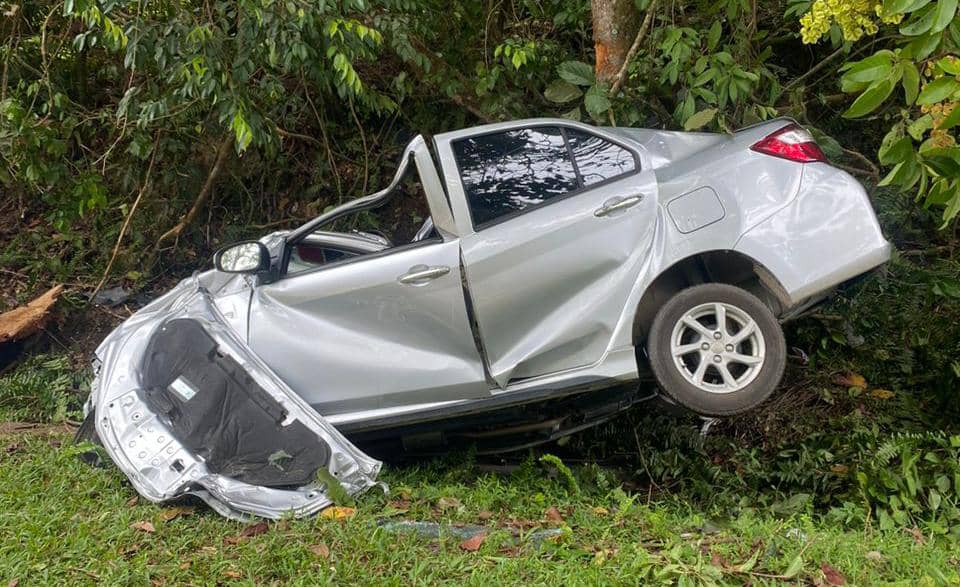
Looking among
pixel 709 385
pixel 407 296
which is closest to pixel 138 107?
pixel 407 296

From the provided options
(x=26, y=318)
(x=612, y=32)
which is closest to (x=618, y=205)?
(x=612, y=32)

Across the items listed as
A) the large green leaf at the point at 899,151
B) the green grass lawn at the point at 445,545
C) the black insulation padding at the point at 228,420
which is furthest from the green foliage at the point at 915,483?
the black insulation padding at the point at 228,420

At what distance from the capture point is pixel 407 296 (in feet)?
12.6

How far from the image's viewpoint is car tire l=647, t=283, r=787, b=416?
3.71 metres

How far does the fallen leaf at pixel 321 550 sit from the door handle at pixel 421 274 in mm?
1306

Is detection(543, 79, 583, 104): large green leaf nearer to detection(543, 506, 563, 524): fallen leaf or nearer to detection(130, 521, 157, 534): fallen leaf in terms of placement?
detection(543, 506, 563, 524): fallen leaf

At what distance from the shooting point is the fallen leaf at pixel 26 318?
6387mm

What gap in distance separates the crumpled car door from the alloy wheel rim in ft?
5.46

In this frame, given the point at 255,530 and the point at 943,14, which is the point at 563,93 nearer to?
the point at 943,14

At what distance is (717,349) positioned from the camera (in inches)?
148

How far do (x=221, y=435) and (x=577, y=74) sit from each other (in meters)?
3.41

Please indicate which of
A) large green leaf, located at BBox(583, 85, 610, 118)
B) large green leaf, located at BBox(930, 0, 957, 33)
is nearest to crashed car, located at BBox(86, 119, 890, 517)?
large green leaf, located at BBox(583, 85, 610, 118)

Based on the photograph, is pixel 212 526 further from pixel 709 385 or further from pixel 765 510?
pixel 765 510

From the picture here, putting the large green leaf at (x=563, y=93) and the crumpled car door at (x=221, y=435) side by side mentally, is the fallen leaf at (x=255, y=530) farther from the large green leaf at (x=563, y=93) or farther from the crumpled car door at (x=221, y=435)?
the large green leaf at (x=563, y=93)
